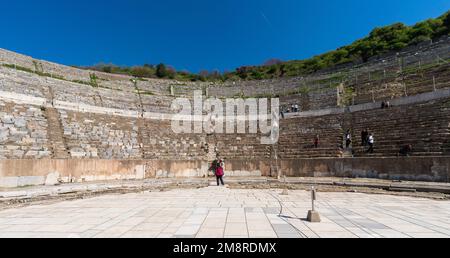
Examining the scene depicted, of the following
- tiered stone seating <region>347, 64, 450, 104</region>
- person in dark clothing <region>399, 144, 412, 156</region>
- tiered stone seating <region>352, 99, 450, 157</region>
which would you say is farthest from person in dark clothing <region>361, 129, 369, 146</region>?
tiered stone seating <region>347, 64, 450, 104</region>

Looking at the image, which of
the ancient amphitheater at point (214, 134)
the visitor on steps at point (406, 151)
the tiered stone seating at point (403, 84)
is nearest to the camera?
the visitor on steps at point (406, 151)

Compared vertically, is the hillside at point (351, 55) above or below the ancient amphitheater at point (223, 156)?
above

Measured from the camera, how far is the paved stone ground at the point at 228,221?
5.05 m

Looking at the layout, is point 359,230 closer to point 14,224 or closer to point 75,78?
point 14,224

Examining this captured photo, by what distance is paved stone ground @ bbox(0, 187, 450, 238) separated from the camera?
505cm

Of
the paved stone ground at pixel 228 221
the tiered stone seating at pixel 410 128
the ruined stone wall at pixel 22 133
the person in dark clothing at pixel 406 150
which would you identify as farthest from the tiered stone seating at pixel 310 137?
the ruined stone wall at pixel 22 133

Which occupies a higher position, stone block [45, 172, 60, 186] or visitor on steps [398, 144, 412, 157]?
visitor on steps [398, 144, 412, 157]

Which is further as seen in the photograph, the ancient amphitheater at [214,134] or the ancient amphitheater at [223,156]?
the ancient amphitheater at [214,134]

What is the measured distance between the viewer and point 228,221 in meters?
6.06

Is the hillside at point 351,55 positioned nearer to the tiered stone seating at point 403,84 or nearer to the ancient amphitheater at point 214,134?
the ancient amphitheater at point 214,134

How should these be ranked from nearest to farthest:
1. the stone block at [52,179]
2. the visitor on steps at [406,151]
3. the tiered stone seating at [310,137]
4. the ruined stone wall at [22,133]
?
the stone block at [52,179], the visitor on steps at [406,151], the ruined stone wall at [22,133], the tiered stone seating at [310,137]

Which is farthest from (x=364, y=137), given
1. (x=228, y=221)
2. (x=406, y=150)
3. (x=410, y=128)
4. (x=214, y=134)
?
(x=228, y=221)

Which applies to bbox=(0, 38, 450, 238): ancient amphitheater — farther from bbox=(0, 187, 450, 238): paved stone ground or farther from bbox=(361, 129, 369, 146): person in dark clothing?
bbox=(361, 129, 369, 146): person in dark clothing

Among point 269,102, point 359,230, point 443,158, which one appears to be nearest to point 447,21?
point 269,102
